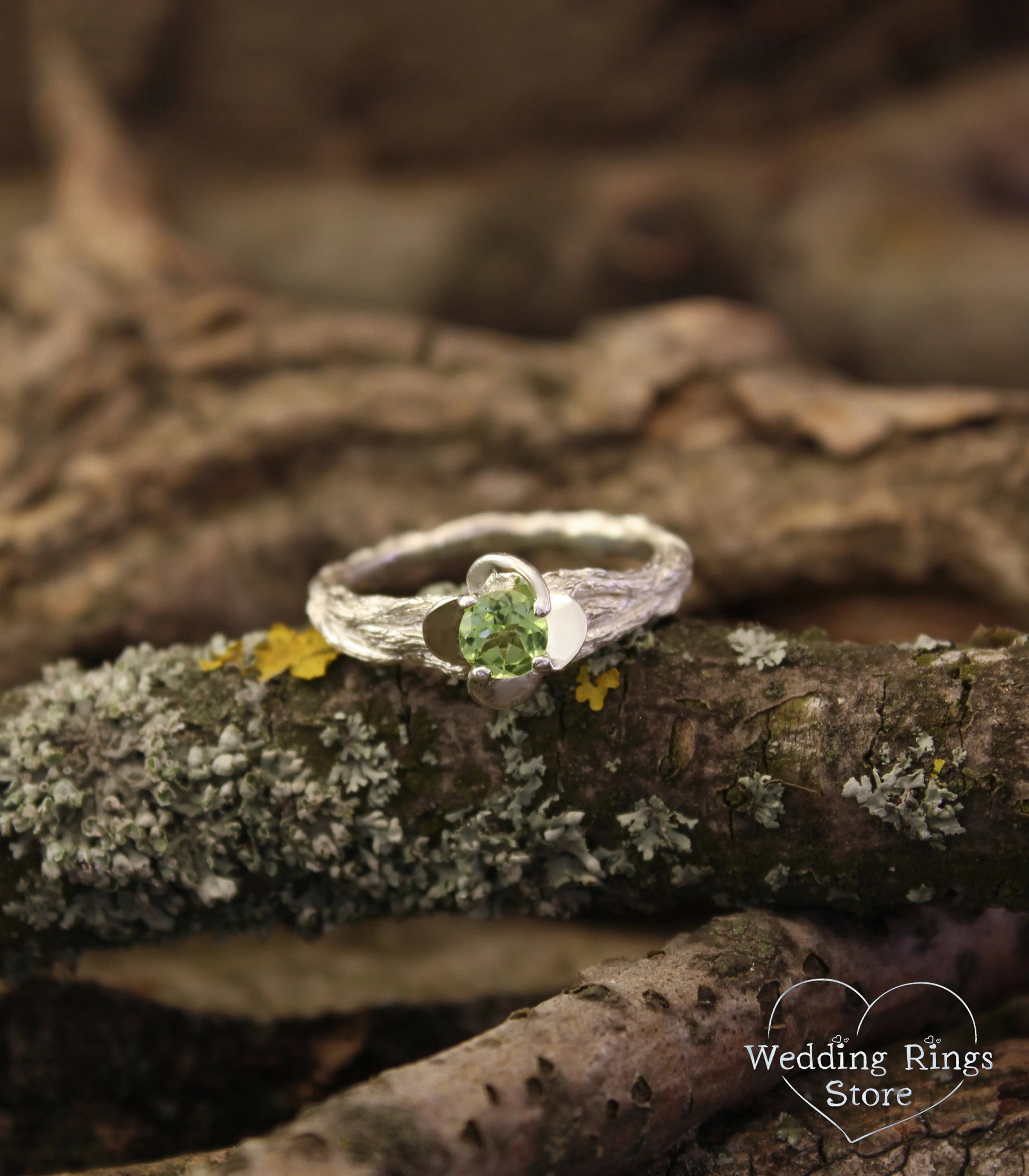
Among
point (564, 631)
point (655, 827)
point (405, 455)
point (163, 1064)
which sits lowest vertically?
point (163, 1064)

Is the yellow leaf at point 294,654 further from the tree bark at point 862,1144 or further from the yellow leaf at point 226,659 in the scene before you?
the tree bark at point 862,1144

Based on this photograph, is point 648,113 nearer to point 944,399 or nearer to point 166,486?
point 944,399

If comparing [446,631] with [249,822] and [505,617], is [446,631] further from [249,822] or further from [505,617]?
[249,822]

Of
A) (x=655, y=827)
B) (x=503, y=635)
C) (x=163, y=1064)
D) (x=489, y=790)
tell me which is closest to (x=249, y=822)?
(x=489, y=790)

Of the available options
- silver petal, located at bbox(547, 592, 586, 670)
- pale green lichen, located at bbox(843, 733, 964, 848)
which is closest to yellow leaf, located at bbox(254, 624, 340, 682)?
silver petal, located at bbox(547, 592, 586, 670)

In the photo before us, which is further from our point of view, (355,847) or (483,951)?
(483,951)

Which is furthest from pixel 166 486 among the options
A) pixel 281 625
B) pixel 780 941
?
pixel 780 941
